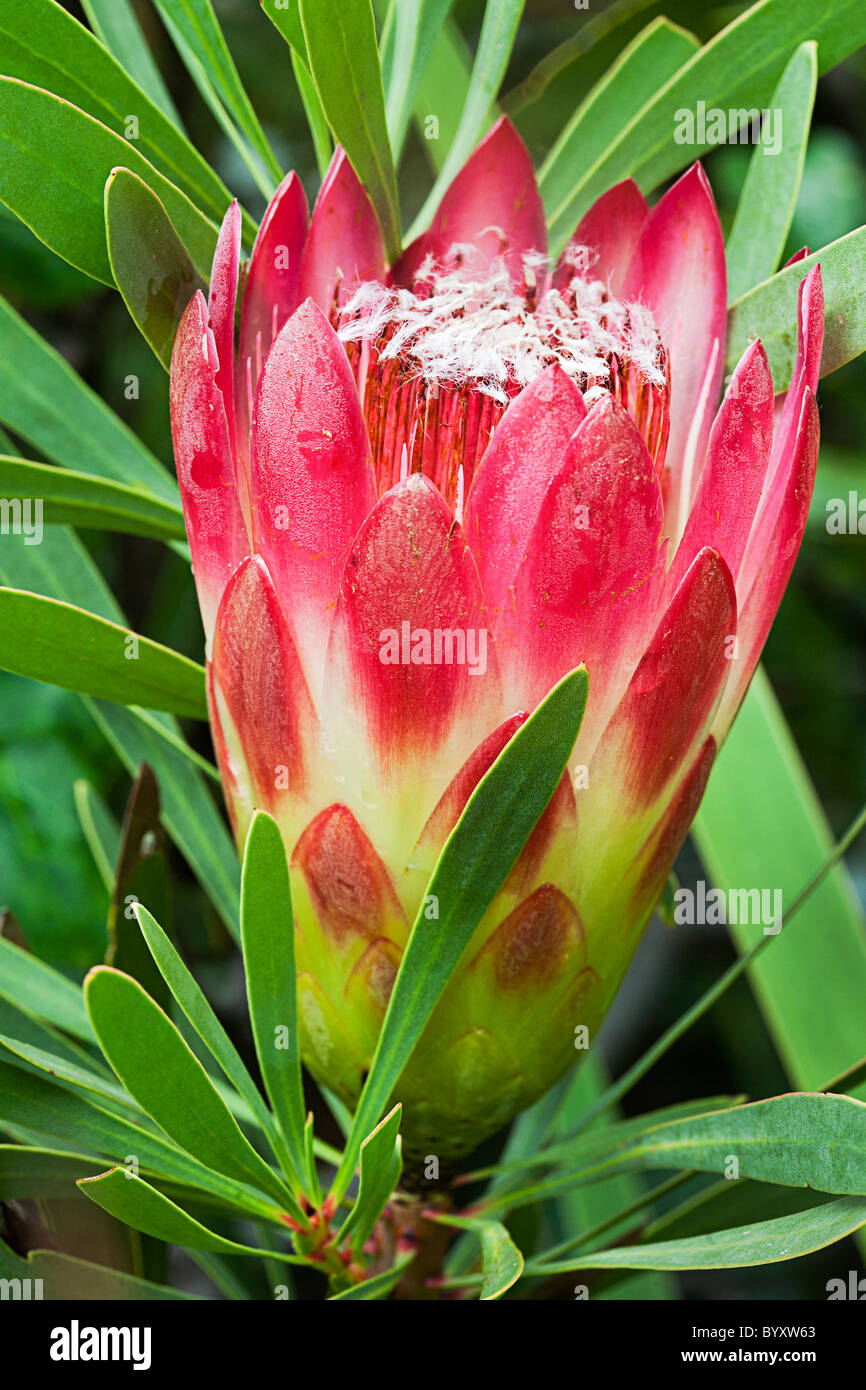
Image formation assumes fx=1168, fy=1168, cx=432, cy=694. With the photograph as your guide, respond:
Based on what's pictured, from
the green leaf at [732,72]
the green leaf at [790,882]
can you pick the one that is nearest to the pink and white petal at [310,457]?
the green leaf at [732,72]

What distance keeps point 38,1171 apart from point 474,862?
20cm

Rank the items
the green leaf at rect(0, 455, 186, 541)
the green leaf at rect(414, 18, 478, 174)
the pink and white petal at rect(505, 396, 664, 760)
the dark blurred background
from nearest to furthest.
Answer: the pink and white petal at rect(505, 396, 664, 760), the green leaf at rect(0, 455, 186, 541), the green leaf at rect(414, 18, 478, 174), the dark blurred background

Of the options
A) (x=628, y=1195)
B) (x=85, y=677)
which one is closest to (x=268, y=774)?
(x=85, y=677)

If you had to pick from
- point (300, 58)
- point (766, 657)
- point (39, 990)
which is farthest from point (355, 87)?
point (766, 657)

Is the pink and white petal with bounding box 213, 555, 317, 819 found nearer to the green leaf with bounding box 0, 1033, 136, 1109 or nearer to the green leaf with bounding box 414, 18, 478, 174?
the green leaf with bounding box 0, 1033, 136, 1109

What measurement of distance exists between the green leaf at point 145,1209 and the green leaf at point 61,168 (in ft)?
0.86

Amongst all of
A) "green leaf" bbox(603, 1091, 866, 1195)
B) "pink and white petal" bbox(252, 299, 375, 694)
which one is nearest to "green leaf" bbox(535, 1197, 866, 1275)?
"green leaf" bbox(603, 1091, 866, 1195)

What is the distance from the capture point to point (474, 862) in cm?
32

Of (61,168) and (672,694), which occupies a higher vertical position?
(61,168)

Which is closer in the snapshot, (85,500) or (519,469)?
(519,469)

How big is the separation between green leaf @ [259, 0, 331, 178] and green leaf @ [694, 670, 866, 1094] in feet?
1.06

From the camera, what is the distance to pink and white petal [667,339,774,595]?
312 millimetres

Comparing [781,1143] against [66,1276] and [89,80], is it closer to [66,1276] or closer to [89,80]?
[66,1276]

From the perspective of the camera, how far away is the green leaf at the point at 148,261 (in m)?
0.33
